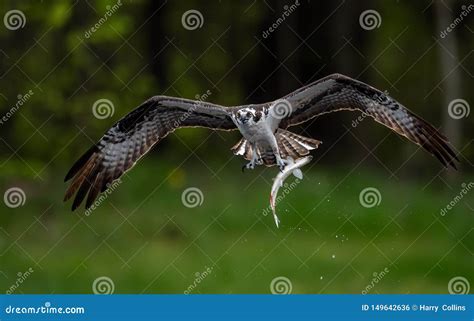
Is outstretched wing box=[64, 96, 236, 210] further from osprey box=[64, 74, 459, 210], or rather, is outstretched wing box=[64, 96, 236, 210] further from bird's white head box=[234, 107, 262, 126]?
bird's white head box=[234, 107, 262, 126]

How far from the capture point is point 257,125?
855cm

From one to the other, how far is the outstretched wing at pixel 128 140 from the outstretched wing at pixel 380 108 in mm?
648

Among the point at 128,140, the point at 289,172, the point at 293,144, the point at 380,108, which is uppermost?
the point at 380,108

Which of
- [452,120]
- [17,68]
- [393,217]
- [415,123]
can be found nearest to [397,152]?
[452,120]

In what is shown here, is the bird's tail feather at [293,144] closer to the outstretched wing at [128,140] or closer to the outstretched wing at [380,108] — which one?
the outstretched wing at [380,108]

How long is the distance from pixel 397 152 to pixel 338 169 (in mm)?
2253

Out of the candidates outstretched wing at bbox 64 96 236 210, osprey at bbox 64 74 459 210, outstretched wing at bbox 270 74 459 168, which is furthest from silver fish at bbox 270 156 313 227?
outstretched wing at bbox 64 96 236 210

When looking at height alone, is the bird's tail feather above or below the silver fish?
above

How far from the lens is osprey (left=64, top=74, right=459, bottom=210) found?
864 cm

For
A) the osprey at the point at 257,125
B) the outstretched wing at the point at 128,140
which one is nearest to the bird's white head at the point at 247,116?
the osprey at the point at 257,125

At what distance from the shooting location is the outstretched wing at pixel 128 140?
8.92 metres

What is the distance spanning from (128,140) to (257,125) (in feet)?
3.77

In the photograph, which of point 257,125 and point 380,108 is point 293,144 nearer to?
point 257,125

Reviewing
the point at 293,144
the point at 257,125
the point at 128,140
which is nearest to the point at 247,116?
the point at 257,125
